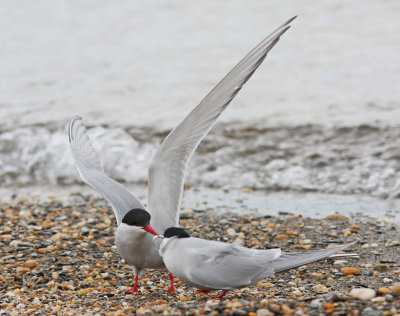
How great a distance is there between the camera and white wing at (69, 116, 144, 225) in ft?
14.5

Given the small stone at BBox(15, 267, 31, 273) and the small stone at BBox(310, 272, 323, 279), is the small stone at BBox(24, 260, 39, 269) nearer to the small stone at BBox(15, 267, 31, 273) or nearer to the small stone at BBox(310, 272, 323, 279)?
the small stone at BBox(15, 267, 31, 273)

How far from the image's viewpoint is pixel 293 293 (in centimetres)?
407

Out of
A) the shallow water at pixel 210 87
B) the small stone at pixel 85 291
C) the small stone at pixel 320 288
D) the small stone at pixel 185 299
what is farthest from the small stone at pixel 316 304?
the shallow water at pixel 210 87

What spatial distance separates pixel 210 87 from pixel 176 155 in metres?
7.39

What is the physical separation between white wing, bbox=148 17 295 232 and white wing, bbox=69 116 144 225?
0.16m

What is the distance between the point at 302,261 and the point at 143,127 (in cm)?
617

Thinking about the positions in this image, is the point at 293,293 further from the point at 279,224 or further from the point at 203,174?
the point at 203,174

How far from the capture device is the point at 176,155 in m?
4.38

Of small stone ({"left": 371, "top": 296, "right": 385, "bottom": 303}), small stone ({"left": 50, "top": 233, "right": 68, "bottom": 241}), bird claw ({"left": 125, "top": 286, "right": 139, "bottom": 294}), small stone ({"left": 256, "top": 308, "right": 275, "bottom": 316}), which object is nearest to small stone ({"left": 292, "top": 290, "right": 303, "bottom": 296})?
small stone ({"left": 371, "top": 296, "right": 385, "bottom": 303})

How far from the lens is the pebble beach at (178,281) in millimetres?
3436

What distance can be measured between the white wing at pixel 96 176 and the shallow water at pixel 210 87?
285cm

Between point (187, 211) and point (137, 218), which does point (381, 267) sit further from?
point (187, 211)

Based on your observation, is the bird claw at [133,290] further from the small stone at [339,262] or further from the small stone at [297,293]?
the small stone at [339,262]

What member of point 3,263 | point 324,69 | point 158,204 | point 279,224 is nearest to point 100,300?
point 158,204
